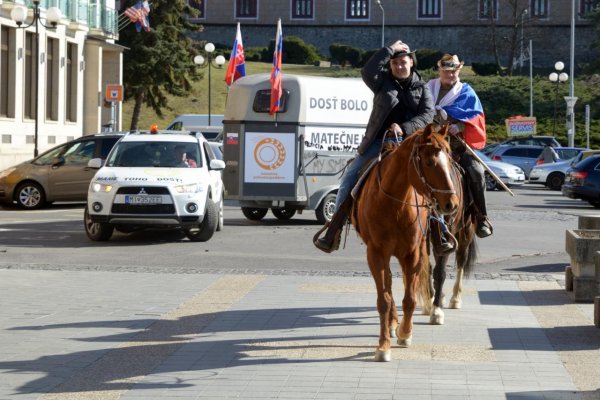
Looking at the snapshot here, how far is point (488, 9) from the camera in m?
107

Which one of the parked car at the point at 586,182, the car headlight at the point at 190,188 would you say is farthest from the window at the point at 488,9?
the car headlight at the point at 190,188

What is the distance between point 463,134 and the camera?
1286cm

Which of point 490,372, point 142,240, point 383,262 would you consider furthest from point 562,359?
point 142,240

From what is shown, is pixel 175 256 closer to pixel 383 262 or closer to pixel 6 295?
pixel 6 295

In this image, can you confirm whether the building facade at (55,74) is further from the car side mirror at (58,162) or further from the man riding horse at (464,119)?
the man riding horse at (464,119)

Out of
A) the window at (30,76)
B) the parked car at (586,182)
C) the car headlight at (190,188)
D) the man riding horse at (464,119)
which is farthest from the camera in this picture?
the window at (30,76)

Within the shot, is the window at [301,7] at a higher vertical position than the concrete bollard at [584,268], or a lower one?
higher

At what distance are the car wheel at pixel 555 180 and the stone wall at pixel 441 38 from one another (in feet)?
188

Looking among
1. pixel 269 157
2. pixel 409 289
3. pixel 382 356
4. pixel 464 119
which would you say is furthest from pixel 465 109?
pixel 269 157

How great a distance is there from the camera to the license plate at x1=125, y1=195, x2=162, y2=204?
2103 centimetres

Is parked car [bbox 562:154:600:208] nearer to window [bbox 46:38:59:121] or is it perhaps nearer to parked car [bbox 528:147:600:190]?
parked car [bbox 528:147:600:190]

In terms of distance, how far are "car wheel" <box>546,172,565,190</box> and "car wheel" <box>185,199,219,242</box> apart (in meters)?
29.4

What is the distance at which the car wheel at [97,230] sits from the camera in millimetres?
21453

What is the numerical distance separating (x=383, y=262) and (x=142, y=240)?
12.2 meters
